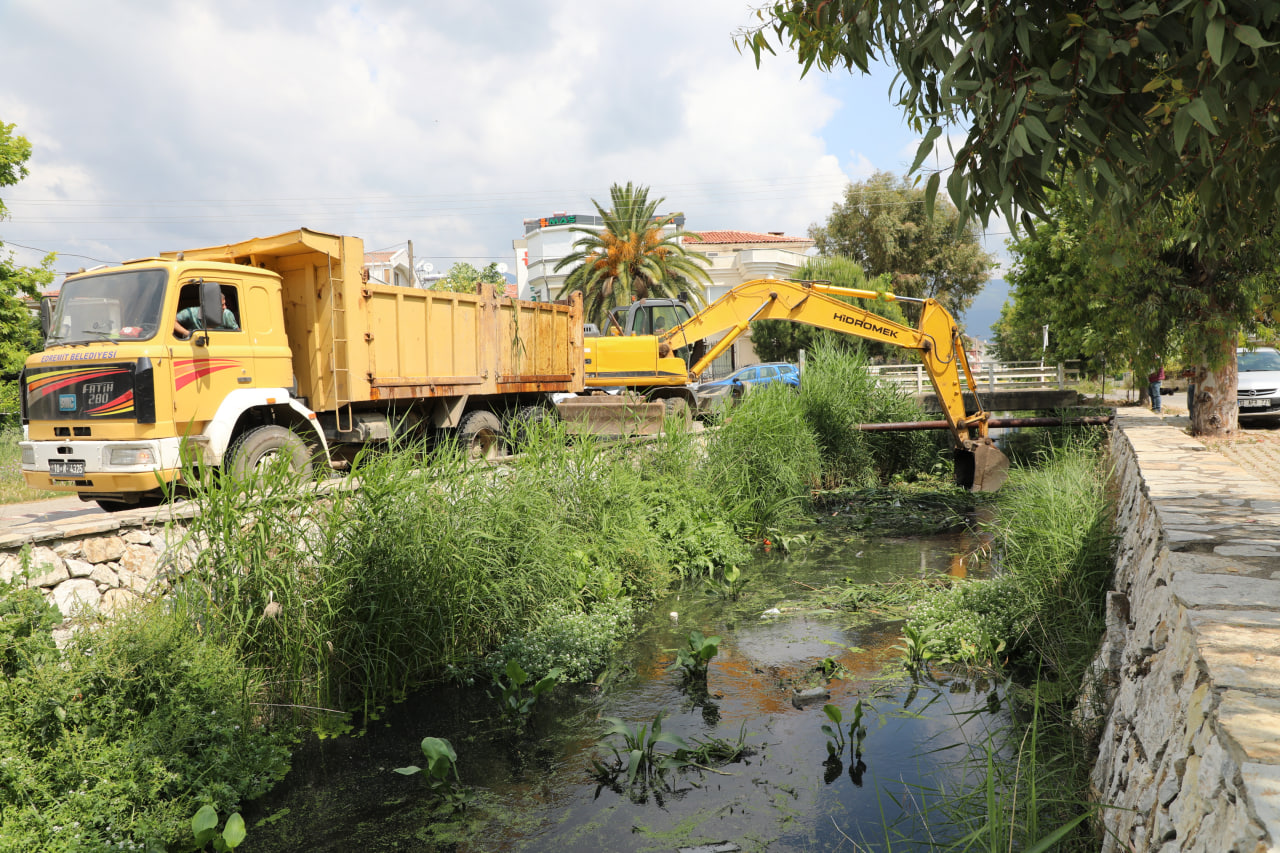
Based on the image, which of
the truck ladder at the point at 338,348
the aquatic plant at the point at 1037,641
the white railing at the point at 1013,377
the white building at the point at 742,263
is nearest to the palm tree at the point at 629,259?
the white building at the point at 742,263

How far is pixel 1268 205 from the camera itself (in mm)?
3875

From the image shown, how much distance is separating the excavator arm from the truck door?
23.4ft

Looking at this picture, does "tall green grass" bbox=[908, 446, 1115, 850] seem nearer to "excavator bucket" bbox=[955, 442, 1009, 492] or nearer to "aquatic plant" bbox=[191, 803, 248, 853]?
"aquatic plant" bbox=[191, 803, 248, 853]

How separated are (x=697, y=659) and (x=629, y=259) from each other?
97.1 ft

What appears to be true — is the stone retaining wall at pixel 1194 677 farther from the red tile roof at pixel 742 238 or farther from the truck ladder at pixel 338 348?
the red tile roof at pixel 742 238

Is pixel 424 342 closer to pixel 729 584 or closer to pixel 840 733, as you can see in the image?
pixel 729 584

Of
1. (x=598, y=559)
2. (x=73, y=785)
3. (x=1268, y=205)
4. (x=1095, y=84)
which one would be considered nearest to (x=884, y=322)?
(x=598, y=559)

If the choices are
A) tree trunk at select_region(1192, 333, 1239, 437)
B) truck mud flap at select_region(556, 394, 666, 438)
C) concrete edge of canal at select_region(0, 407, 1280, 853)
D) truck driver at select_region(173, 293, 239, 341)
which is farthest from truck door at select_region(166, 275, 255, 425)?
tree trunk at select_region(1192, 333, 1239, 437)

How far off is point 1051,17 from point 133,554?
5.81 m

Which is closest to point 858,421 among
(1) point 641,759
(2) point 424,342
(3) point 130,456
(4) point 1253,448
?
(4) point 1253,448

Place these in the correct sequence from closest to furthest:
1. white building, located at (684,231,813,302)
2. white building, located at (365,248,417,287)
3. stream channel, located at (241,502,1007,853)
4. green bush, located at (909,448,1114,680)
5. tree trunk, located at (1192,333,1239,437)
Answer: stream channel, located at (241,502,1007,853), green bush, located at (909,448,1114,680), tree trunk, located at (1192,333,1239,437), white building, located at (684,231,813,302), white building, located at (365,248,417,287)

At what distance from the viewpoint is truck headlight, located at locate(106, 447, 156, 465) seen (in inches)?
284

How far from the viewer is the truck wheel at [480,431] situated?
11234 millimetres

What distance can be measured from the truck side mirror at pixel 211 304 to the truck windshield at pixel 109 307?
328 mm
